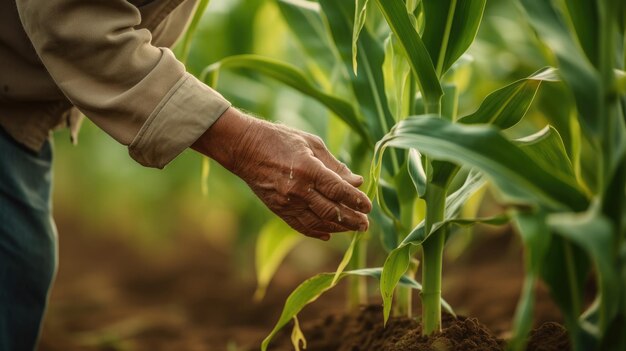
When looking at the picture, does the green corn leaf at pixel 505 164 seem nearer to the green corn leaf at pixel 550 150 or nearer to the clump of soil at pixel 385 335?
the green corn leaf at pixel 550 150

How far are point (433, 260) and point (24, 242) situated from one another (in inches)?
32.9

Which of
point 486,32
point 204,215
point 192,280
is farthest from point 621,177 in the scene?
point 204,215

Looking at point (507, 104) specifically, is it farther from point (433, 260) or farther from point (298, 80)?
point (298, 80)

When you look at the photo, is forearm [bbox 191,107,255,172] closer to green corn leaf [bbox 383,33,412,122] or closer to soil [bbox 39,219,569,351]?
green corn leaf [bbox 383,33,412,122]

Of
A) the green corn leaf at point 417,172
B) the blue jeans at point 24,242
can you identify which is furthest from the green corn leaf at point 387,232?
the blue jeans at point 24,242

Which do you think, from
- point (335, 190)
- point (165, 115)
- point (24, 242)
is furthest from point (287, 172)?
point (24, 242)

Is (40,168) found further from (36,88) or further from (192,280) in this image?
(192,280)

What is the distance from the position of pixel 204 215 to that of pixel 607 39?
3.51 m

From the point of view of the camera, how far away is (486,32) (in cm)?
309

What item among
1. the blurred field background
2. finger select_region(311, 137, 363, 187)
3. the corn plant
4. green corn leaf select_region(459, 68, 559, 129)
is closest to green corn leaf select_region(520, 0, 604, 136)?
the corn plant

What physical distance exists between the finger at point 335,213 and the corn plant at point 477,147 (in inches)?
2.0

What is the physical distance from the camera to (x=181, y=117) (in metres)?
1.17

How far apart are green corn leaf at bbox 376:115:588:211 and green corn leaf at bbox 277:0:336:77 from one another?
96 centimetres

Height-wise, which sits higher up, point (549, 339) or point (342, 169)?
point (342, 169)
